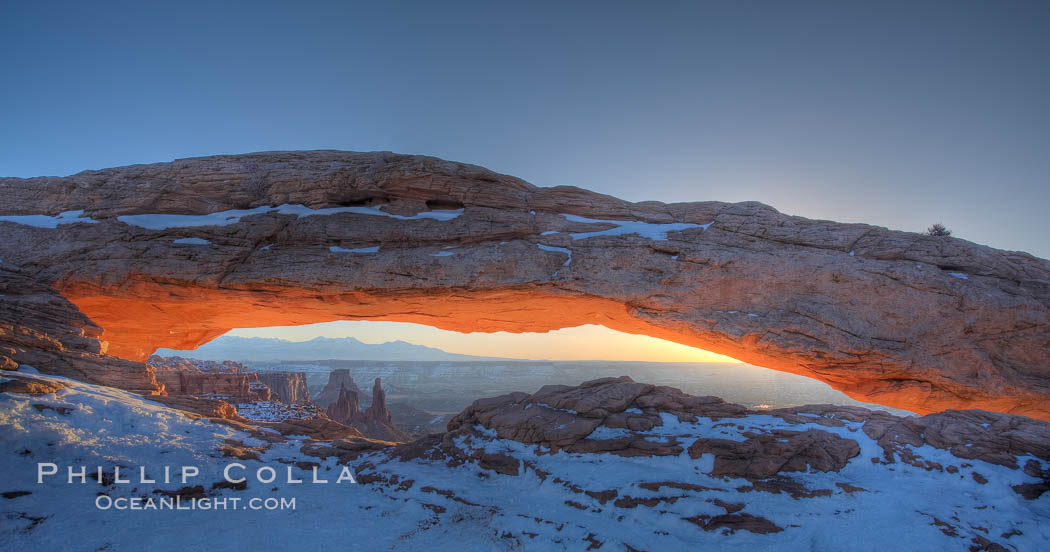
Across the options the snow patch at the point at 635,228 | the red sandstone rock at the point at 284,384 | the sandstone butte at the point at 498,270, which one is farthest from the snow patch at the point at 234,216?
the red sandstone rock at the point at 284,384

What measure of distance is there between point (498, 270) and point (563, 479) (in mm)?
8466

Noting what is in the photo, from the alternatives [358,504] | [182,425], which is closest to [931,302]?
[358,504]

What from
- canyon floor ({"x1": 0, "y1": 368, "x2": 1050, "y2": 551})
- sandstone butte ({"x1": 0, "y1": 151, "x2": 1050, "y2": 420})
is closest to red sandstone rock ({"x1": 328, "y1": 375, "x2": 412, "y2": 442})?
sandstone butte ({"x1": 0, "y1": 151, "x2": 1050, "y2": 420})

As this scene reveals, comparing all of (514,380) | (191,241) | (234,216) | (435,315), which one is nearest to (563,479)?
(435,315)

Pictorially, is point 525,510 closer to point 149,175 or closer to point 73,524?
point 73,524

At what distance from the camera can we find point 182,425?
14031 millimetres

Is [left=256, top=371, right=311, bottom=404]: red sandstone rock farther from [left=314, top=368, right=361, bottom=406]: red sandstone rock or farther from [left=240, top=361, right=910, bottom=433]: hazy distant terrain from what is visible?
[left=240, top=361, right=910, bottom=433]: hazy distant terrain

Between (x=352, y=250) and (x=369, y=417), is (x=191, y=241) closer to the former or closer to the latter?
(x=352, y=250)

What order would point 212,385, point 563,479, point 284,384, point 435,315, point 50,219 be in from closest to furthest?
point 563,479, point 50,219, point 435,315, point 212,385, point 284,384

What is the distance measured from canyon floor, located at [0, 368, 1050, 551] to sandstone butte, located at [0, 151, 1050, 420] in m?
2.46

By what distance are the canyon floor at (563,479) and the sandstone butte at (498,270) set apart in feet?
8.06

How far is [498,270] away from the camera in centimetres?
1769

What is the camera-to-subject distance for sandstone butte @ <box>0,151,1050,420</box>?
15484 mm

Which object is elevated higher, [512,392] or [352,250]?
[352,250]
